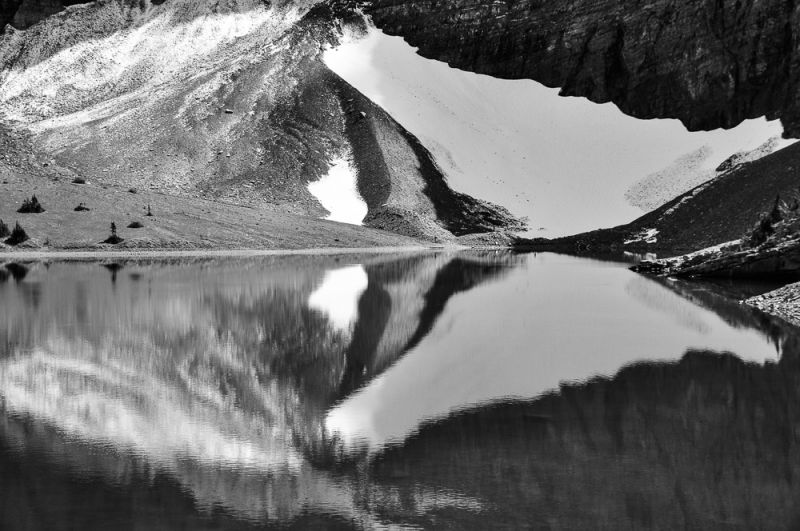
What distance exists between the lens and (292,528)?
36.1ft

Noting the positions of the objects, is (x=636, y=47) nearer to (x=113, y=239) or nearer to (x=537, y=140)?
(x=537, y=140)

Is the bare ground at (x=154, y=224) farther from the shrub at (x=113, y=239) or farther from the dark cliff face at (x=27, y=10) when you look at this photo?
the dark cliff face at (x=27, y=10)

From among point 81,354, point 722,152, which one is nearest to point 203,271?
point 81,354

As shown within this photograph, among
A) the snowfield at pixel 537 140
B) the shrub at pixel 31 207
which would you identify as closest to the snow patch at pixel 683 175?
the snowfield at pixel 537 140

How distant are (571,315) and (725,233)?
51212 millimetres

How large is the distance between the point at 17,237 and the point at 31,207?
6.65 meters

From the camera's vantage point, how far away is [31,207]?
72625 millimetres

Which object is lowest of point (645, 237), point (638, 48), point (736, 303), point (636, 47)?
point (736, 303)

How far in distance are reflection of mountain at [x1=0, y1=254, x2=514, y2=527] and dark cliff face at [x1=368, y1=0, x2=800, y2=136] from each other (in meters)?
86.5

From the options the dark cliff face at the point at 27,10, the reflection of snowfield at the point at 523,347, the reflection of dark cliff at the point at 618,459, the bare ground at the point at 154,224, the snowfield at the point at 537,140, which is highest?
the dark cliff face at the point at 27,10

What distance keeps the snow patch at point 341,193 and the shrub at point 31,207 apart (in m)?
31.8

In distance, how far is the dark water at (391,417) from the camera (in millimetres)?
11766

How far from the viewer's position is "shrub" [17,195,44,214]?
72.4 metres

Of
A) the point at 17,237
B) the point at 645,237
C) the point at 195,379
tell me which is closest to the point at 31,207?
the point at 17,237
